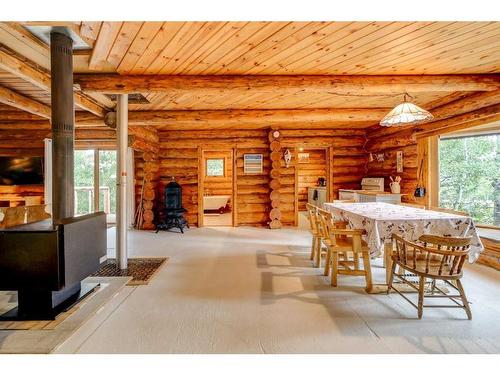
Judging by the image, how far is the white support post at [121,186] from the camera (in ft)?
13.6

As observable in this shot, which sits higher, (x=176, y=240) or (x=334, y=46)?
(x=334, y=46)

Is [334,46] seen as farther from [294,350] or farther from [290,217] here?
[290,217]

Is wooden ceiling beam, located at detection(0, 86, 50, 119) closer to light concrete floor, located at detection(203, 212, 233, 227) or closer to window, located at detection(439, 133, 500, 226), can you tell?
light concrete floor, located at detection(203, 212, 233, 227)

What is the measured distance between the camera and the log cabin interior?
2.46 m

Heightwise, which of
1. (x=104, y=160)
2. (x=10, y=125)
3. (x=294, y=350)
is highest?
(x=10, y=125)

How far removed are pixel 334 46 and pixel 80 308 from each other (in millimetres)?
3828

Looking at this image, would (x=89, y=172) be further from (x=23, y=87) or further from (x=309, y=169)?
(x=309, y=169)

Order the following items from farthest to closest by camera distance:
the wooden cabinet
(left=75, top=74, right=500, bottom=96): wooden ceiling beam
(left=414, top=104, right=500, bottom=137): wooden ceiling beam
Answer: the wooden cabinet
(left=414, top=104, right=500, bottom=137): wooden ceiling beam
(left=75, top=74, right=500, bottom=96): wooden ceiling beam

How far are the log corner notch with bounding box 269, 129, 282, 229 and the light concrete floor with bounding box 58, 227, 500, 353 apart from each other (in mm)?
3394

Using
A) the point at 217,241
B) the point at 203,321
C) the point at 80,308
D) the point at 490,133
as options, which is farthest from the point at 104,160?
the point at 490,133

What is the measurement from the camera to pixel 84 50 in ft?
10.5

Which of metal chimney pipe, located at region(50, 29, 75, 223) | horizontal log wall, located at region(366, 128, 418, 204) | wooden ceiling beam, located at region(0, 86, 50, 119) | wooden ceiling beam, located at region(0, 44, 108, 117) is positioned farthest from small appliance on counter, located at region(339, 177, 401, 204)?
wooden ceiling beam, located at region(0, 86, 50, 119)

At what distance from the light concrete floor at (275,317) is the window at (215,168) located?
7143 millimetres
